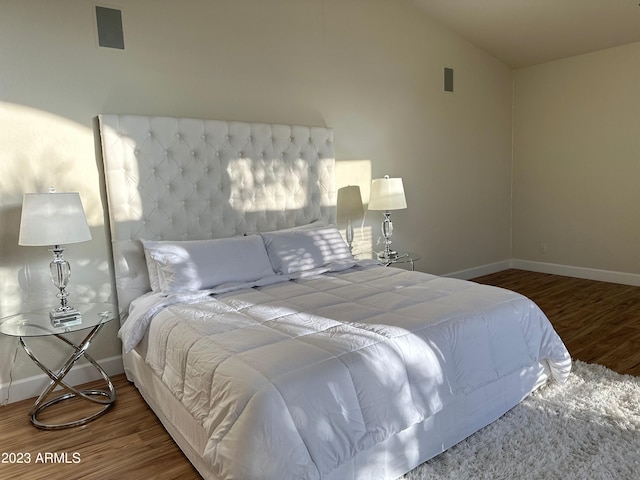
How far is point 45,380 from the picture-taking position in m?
2.89

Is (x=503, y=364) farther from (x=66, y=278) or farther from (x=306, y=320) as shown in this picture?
(x=66, y=278)

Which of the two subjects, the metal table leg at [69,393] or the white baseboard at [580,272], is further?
the white baseboard at [580,272]

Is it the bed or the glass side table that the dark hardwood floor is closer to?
the bed

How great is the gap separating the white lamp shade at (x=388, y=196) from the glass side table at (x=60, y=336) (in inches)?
94.4

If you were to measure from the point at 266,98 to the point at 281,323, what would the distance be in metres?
2.21

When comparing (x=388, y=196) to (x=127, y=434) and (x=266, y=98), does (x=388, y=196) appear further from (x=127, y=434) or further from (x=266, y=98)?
(x=127, y=434)

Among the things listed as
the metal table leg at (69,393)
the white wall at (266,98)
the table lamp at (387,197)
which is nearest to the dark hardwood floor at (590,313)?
the white wall at (266,98)

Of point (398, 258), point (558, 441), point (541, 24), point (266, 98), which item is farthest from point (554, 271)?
point (266, 98)

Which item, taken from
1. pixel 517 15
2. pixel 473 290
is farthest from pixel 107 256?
pixel 517 15

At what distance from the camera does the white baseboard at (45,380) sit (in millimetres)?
2791

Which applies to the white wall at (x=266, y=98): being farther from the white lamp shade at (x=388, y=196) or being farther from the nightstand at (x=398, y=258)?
the white lamp shade at (x=388, y=196)

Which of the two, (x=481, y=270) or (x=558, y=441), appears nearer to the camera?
(x=558, y=441)

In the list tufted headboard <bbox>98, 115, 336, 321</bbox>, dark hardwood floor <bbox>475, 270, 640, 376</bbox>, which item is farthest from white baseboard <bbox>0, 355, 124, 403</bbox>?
dark hardwood floor <bbox>475, 270, 640, 376</bbox>

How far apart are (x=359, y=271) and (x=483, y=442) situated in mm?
1475
